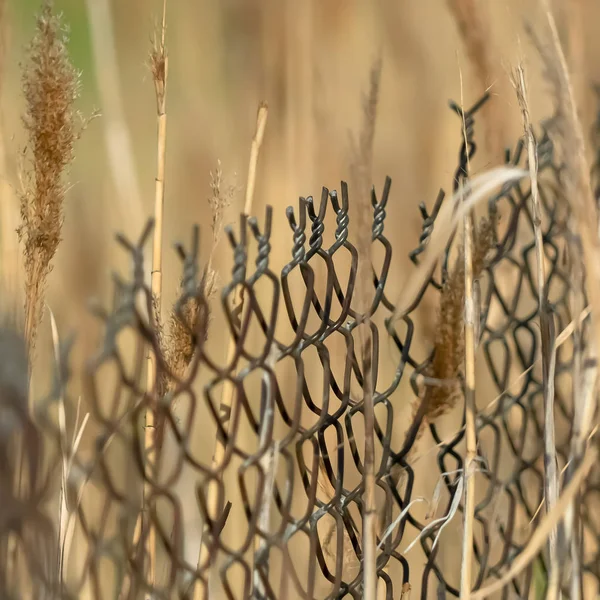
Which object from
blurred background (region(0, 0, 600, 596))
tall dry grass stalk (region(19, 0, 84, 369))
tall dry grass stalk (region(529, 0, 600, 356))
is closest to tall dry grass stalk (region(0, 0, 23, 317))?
tall dry grass stalk (region(19, 0, 84, 369))

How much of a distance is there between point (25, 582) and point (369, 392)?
0.17 metres

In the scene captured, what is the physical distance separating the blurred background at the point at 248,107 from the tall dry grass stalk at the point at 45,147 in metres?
0.25

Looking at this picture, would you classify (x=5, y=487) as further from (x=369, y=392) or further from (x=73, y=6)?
(x=73, y=6)

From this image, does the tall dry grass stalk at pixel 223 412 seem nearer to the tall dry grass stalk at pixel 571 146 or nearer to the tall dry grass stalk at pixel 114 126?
the tall dry grass stalk at pixel 571 146

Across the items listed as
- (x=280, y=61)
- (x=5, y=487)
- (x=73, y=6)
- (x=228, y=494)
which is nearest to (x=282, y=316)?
(x=228, y=494)

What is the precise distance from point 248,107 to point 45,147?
61 cm

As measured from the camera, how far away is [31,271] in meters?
0.32

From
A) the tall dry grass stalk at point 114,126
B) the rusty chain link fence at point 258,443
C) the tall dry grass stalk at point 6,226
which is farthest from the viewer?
the tall dry grass stalk at point 114,126

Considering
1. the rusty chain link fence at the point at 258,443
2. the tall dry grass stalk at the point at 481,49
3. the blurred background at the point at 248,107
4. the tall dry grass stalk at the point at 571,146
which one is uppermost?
the blurred background at the point at 248,107

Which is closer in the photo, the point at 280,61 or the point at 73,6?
the point at 280,61

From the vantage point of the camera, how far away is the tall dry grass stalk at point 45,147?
12.3 inches

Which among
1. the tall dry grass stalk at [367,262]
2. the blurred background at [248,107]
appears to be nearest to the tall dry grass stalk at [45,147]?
the tall dry grass stalk at [367,262]

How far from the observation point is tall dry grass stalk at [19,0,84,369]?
31 cm

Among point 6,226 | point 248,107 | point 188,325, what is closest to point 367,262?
point 188,325
